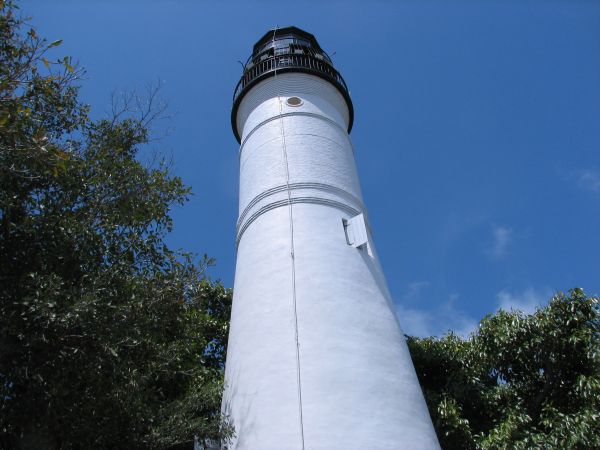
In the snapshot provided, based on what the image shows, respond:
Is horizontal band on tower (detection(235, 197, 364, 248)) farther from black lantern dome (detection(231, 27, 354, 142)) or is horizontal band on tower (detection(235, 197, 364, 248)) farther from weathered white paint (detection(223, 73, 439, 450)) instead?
black lantern dome (detection(231, 27, 354, 142))

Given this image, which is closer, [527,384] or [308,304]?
[308,304]

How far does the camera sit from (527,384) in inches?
496

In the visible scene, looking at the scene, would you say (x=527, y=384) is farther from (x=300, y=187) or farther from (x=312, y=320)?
(x=300, y=187)

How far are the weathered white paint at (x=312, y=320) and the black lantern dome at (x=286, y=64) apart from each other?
68.5 inches

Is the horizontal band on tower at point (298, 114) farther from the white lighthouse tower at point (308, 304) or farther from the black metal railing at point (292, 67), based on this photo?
the black metal railing at point (292, 67)

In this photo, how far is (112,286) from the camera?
7.80m

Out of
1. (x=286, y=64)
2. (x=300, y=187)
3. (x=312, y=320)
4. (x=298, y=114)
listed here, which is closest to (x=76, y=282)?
(x=312, y=320)

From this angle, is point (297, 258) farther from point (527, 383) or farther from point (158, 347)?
point (527, 383)

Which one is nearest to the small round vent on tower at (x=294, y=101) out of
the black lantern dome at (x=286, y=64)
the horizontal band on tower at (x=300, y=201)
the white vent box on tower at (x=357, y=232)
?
the black lantern dome at (x=286, y=64)

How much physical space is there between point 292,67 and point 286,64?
1.19 ft

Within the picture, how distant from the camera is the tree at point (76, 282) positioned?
6.72 metres

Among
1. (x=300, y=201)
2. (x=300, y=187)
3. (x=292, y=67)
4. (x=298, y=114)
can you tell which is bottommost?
(x=300, y=201)

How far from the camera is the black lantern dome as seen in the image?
14703 mm

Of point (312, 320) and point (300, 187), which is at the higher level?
point (300, 187)
